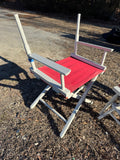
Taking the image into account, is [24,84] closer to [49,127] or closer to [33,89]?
[33,89]

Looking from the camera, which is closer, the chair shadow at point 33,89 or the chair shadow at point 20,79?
the chair shadow at point 33,89

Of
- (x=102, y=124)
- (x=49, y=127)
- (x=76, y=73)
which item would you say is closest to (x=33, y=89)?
(x=49, y=127)

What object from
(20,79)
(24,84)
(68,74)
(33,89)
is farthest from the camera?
(20,79)

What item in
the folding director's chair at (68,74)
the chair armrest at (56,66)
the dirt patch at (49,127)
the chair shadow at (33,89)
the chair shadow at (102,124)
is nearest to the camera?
the chair armrest at (56,66)

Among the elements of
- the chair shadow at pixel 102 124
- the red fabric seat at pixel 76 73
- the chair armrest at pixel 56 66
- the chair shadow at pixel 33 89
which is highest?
the chair armrest at pixel 56 66

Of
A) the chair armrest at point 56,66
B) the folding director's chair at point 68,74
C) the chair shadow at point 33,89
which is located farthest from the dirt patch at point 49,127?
the chair armrest at point 56,66

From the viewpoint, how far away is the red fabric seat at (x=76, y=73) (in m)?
1.66

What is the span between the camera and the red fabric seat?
65.4 inches

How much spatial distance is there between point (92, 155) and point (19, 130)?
1229mm

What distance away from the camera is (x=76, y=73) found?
A: 6.30ft

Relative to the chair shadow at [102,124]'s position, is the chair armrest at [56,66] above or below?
above

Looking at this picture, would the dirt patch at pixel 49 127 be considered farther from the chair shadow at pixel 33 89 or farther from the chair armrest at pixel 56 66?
the chair armrest at pixel 56 66

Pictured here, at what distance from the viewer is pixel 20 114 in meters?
1.98

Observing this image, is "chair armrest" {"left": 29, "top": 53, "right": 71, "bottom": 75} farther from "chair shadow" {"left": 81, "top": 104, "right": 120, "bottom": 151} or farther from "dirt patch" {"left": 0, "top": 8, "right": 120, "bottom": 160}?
"chair shadow" {"left": 81, "top": 104, "right": 120, "bottom": 151}
